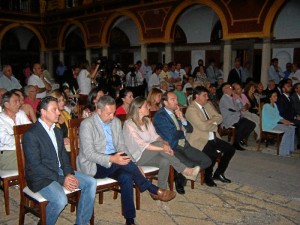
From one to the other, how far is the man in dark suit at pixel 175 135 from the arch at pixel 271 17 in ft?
20.2

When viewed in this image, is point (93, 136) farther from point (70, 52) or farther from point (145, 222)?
point (70, 52)

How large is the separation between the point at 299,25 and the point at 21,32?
15.0m

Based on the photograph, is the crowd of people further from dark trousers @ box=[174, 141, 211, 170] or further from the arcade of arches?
the arcade of arches

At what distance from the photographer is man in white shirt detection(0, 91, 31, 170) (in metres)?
3.34

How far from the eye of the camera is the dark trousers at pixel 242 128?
6.07 m

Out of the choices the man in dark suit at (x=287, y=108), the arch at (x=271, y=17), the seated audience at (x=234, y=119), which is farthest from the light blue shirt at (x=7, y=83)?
the arch at (x=271, y=17)

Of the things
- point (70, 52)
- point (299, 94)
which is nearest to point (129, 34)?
point (70, 52)

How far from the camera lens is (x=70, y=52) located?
19969 mm

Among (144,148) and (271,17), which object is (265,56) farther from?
(144,148)

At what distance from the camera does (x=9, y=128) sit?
3.53 metres

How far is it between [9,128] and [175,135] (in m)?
1.88

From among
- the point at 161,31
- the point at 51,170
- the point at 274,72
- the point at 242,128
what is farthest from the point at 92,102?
the point at 161,31

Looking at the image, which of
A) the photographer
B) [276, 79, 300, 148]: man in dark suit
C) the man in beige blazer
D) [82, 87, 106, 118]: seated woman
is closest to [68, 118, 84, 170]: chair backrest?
[82, 87, 106, 118]: seated woman

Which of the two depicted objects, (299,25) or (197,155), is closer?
(197,155)
